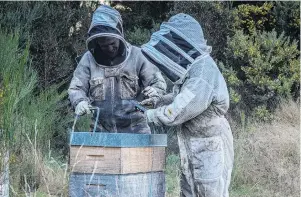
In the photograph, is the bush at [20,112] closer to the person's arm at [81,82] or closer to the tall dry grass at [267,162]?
the person's arm at [81,82]

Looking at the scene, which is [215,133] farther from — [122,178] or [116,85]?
[116,85]

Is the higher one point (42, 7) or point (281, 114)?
point (42, 7)

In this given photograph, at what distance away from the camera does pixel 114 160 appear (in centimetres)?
466

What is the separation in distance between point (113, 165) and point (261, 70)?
6992 mm

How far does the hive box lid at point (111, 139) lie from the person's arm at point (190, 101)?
37 cm

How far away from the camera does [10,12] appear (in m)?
10.4

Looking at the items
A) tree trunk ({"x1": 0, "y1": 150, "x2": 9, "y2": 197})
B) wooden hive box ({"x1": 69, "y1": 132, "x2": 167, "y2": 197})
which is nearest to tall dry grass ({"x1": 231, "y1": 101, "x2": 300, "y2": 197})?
wooden hive box ({"x1": 69, "y1": 132, "x2": 167, "y2": 197})

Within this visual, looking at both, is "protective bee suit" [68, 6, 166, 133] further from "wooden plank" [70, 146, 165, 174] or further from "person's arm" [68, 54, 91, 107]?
"wooden plank" [70, 146, 165, 174]

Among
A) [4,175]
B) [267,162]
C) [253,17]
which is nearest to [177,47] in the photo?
[4,175]

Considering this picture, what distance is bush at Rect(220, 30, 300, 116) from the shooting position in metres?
11.0

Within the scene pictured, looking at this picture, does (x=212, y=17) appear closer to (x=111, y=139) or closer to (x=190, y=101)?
(x=111, y=139)

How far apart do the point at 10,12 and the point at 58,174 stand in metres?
4.05

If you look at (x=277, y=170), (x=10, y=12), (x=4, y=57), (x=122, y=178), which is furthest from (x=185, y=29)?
(x=10, y=12)

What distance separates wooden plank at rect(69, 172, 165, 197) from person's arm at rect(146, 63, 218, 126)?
0.59m
